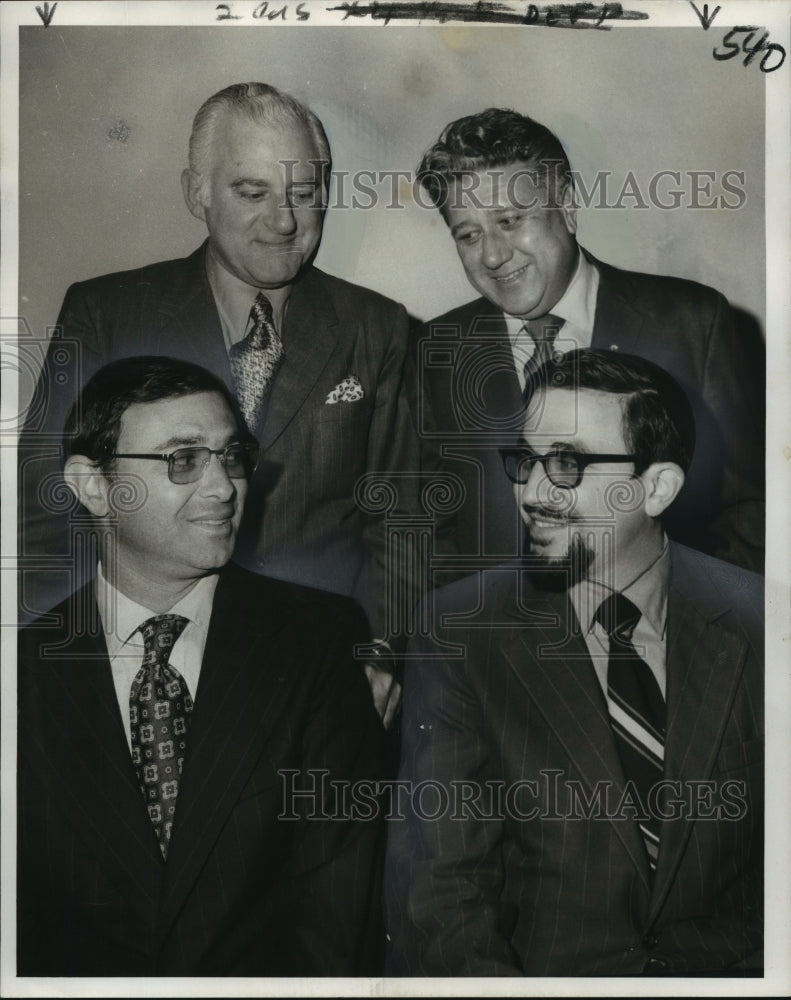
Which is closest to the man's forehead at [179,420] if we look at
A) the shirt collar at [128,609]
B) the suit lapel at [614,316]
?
the shirt collar at [128,609]

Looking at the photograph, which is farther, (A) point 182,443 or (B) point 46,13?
(B) point 46,13

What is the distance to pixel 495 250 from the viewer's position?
2148 millimetres

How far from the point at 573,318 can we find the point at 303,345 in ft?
1.80

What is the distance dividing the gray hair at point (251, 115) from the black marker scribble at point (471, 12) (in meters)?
0.22

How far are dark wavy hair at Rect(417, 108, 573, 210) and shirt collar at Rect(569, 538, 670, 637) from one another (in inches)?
30.1

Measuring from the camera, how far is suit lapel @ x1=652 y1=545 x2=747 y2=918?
2.12 m

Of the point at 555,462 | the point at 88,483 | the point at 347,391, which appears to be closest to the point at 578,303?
the point at 555,462

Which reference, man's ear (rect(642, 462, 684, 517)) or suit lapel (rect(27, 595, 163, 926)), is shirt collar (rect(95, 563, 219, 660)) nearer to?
suit lapel (rect(27, 595, 163, 926))

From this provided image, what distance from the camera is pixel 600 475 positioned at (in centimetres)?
211

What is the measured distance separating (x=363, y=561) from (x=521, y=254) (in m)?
0.69

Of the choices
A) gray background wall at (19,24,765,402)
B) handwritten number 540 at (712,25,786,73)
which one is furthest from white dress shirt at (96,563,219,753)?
handwritten number 540 at (712,25,786,73)

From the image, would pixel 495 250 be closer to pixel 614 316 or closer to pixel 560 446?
pixel 614 316

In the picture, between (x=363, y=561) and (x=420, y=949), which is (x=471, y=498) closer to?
(x=363, y=561)

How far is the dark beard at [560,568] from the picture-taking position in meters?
2.12
